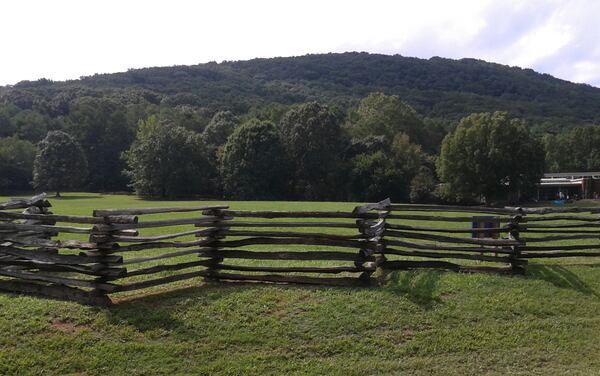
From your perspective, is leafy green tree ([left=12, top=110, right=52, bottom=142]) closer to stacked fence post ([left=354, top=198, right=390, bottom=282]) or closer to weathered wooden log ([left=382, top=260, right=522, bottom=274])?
weathered wooden log ([left=382, top=260, right=522, bottom=274])

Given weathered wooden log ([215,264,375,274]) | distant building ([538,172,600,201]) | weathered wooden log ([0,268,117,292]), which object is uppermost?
weathered wooden log ([0,268,117,292])

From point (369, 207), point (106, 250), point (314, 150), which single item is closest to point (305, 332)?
point (369, 207)

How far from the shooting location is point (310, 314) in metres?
7.91

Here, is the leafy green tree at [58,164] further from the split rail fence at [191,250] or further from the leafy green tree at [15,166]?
the split rail fence at [191,250]

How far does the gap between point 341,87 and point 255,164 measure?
79.7 meters

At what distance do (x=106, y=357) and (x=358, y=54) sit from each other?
151447 mm

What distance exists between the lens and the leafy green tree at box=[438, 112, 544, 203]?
169 feet

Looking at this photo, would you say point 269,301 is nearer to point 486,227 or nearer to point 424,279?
point 424,279

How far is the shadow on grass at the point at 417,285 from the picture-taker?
865cm

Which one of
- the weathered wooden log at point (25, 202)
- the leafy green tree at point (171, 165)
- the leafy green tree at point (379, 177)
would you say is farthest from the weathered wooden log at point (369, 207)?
the leafy green tree at point (171, 165)

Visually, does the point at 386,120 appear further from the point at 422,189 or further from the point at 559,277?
the point at 559,277

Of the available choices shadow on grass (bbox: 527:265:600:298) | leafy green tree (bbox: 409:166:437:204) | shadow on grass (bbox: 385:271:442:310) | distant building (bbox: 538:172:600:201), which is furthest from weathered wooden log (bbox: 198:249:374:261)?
distant building (bbox: 538:172:600:201)

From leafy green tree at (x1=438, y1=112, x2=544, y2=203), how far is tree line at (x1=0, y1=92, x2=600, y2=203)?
10 cm

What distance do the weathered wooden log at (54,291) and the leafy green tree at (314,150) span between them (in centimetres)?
4943
